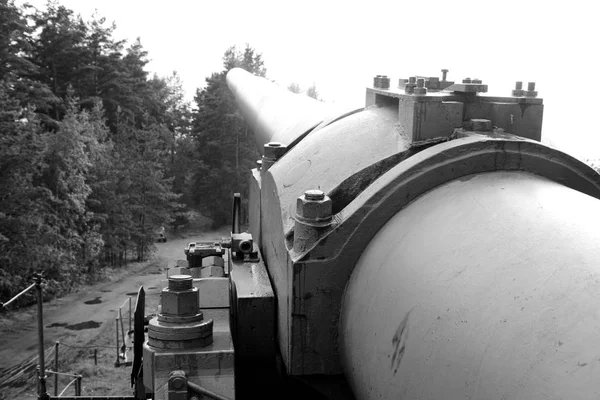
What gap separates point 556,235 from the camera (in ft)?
4.83

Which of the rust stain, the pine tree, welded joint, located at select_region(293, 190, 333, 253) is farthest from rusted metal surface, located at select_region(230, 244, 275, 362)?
the pine tree

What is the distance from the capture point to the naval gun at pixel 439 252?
1292mm

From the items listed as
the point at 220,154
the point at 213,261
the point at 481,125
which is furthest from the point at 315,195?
the point at 220,154

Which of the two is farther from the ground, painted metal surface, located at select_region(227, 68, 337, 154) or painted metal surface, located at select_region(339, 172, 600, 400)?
painted metal surface, located at select_region(227, 68, 337, 154)

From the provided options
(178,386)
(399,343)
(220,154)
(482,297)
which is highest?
(482,297)

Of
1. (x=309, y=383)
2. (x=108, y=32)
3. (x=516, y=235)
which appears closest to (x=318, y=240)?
(x=309, y=383)

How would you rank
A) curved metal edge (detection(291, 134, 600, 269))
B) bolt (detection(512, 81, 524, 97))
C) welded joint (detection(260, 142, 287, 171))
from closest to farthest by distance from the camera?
curved metal edge (detection(291, 134, 600, 269))
bolt (detection(512, 81, 524, 97))
welded joint (detection(260, 142, 287, 171))

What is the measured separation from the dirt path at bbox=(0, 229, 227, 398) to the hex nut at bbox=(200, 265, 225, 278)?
10.8 m

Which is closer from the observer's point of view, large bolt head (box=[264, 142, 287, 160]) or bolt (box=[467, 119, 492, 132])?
bolt (box=[467, 119, 492, 132])

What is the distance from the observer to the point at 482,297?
1.43 m

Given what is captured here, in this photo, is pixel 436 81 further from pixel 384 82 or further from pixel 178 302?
pixel 178 302

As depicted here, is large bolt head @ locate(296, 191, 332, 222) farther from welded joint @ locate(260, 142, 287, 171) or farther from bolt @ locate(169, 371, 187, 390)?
welded joint @ locate(260, 142, 287, 171)

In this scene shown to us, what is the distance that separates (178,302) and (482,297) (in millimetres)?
1429

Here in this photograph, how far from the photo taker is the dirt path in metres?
16.3
